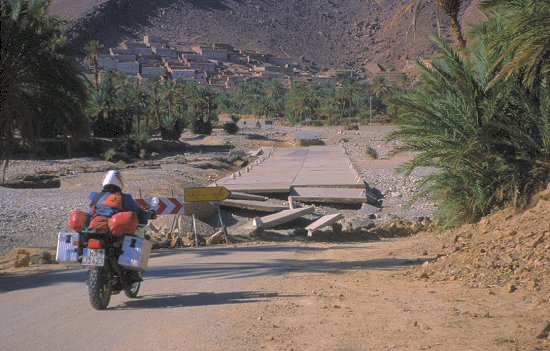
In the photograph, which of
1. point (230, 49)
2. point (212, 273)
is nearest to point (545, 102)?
point (212, 273)

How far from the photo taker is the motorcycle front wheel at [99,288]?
8492 millimetres

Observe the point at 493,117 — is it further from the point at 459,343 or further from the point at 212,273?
the point at 459,343

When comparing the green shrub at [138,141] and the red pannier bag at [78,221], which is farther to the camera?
the green shrub at [138,141]

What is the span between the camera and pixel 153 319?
8148 millimetres

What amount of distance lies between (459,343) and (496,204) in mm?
7714

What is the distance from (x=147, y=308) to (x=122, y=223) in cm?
99

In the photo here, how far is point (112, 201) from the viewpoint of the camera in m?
8.85

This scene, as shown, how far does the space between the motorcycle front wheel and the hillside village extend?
163 m

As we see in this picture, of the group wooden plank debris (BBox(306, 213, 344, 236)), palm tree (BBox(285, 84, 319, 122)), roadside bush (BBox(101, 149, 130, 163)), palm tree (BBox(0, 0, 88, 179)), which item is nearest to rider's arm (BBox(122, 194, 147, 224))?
palm tree (BBox(0, 0, 88, 179))

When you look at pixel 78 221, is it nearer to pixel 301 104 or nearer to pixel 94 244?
pixel 94 244

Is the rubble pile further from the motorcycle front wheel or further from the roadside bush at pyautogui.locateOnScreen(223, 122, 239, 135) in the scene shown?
the roadside bush at pyautogui.locateOnScreen(223, 122, 239, 135)

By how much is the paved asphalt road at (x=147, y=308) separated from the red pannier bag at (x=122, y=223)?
2.81 ft

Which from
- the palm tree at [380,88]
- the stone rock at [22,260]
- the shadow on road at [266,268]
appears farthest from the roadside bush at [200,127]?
the shadow on road at [266,268]

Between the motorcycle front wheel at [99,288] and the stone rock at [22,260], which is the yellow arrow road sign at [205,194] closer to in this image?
the stone rock at [22,260]
